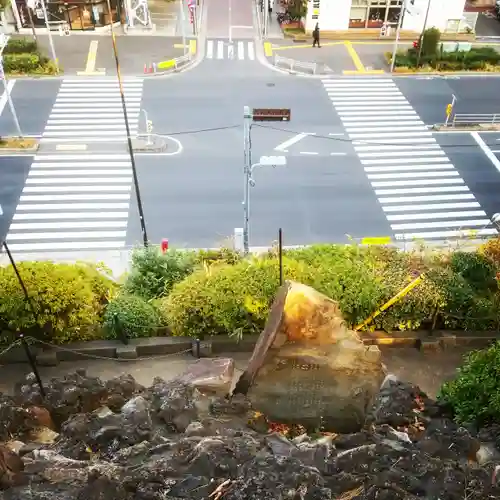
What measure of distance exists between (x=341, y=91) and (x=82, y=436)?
26.8 m

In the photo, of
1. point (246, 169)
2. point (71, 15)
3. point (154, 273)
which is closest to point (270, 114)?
point (246, 169)

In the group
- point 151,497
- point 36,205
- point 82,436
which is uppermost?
point 151,497

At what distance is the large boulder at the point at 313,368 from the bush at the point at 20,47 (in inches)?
1131

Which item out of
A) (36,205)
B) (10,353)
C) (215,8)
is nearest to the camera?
(10,353)

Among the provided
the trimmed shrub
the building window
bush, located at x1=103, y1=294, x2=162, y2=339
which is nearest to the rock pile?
the trimmed shrub

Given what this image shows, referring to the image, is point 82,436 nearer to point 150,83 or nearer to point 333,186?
point 333,186

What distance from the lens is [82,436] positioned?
11109 mm

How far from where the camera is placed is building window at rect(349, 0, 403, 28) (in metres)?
38.8

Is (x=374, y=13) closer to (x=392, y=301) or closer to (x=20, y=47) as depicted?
(x=20, y=47)

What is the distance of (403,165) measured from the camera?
27.5 m

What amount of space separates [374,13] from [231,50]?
35.0 feet

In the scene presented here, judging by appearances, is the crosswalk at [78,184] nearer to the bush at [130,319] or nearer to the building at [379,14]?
the bush at [130,319]

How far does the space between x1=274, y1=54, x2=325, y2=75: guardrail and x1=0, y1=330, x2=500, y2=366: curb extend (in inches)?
896

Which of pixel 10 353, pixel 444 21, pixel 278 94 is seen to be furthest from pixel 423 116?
pixel 10 353
